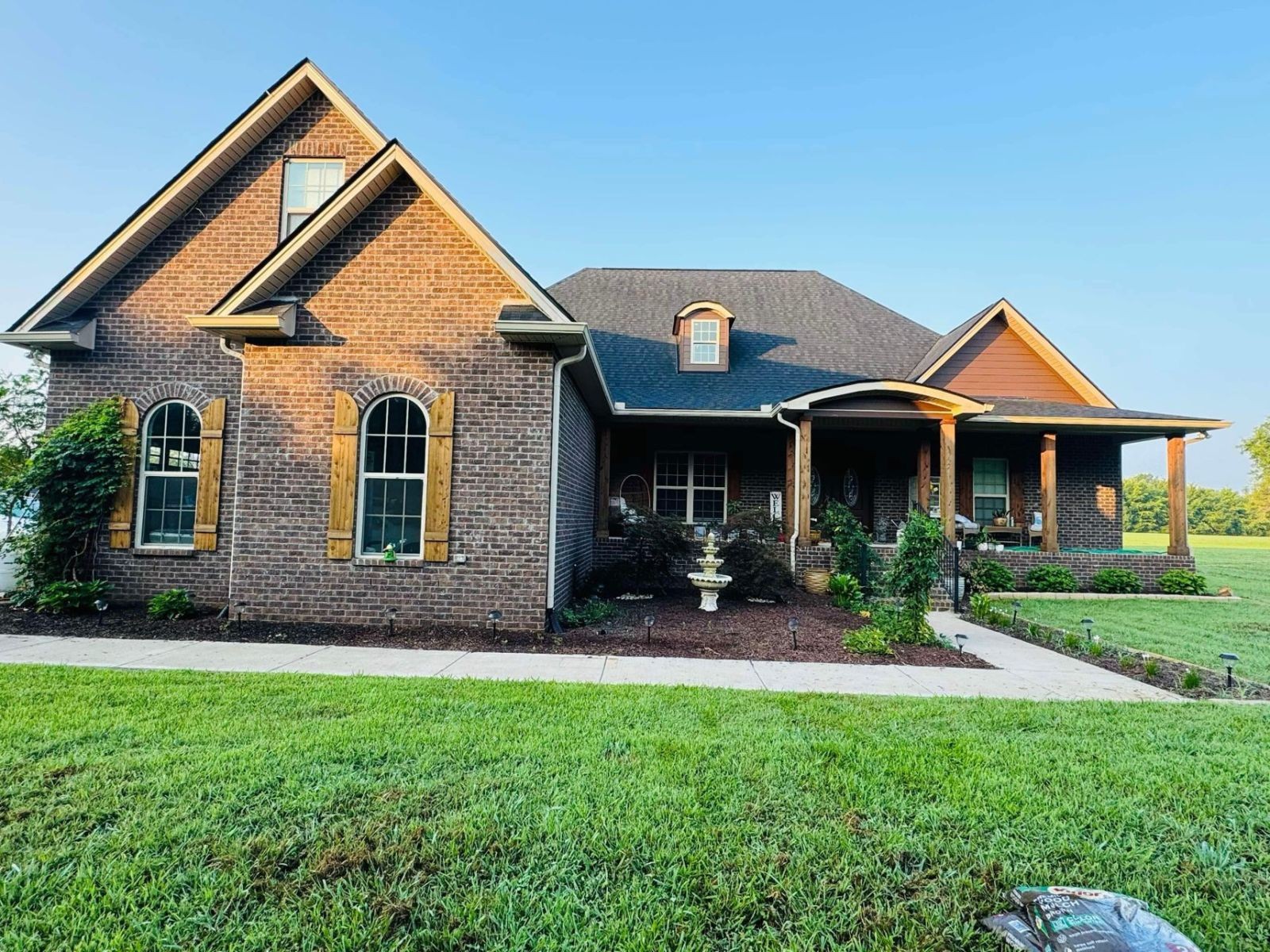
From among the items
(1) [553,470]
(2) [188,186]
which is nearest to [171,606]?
(1) [553,470]

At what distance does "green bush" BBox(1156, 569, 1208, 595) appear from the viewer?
1242 cm

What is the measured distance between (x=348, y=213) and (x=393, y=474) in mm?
3385

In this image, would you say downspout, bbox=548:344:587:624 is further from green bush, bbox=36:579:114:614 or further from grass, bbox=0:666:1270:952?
green bush, bbox=36:579:114:614

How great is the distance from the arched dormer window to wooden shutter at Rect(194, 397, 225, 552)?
9.27m

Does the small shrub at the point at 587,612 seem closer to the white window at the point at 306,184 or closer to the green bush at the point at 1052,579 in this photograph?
the white window at the point at 306,184

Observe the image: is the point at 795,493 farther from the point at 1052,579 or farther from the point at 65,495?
the point at 65,495

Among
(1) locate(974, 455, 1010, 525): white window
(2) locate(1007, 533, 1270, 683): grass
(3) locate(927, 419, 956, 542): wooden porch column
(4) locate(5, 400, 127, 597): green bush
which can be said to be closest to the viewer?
(2) locate(1007, 533, 1270, 683): grass

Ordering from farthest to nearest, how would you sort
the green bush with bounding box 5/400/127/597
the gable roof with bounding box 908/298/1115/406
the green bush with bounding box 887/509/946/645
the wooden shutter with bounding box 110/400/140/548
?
the gable roof with bounding box 908/298/1115/406
the wooden shutter with bounding box 110/400/140/548
the green bush with bounding box 5/400/127/597
the green bush with bounding box 887/509/946/645

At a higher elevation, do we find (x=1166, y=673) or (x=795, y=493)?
→ (x=795, y=493)

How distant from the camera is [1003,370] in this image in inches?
550

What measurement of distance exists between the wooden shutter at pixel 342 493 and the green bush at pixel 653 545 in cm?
471

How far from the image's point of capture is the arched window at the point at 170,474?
883cm

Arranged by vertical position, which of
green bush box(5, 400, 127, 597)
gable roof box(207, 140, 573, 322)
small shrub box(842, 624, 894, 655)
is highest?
gable roof box(207, 140, 573, 322)

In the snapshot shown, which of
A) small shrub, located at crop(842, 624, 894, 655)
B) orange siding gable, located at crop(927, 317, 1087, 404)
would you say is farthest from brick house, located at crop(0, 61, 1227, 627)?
small shrub, located at crop(842, 624, 894, 655)
